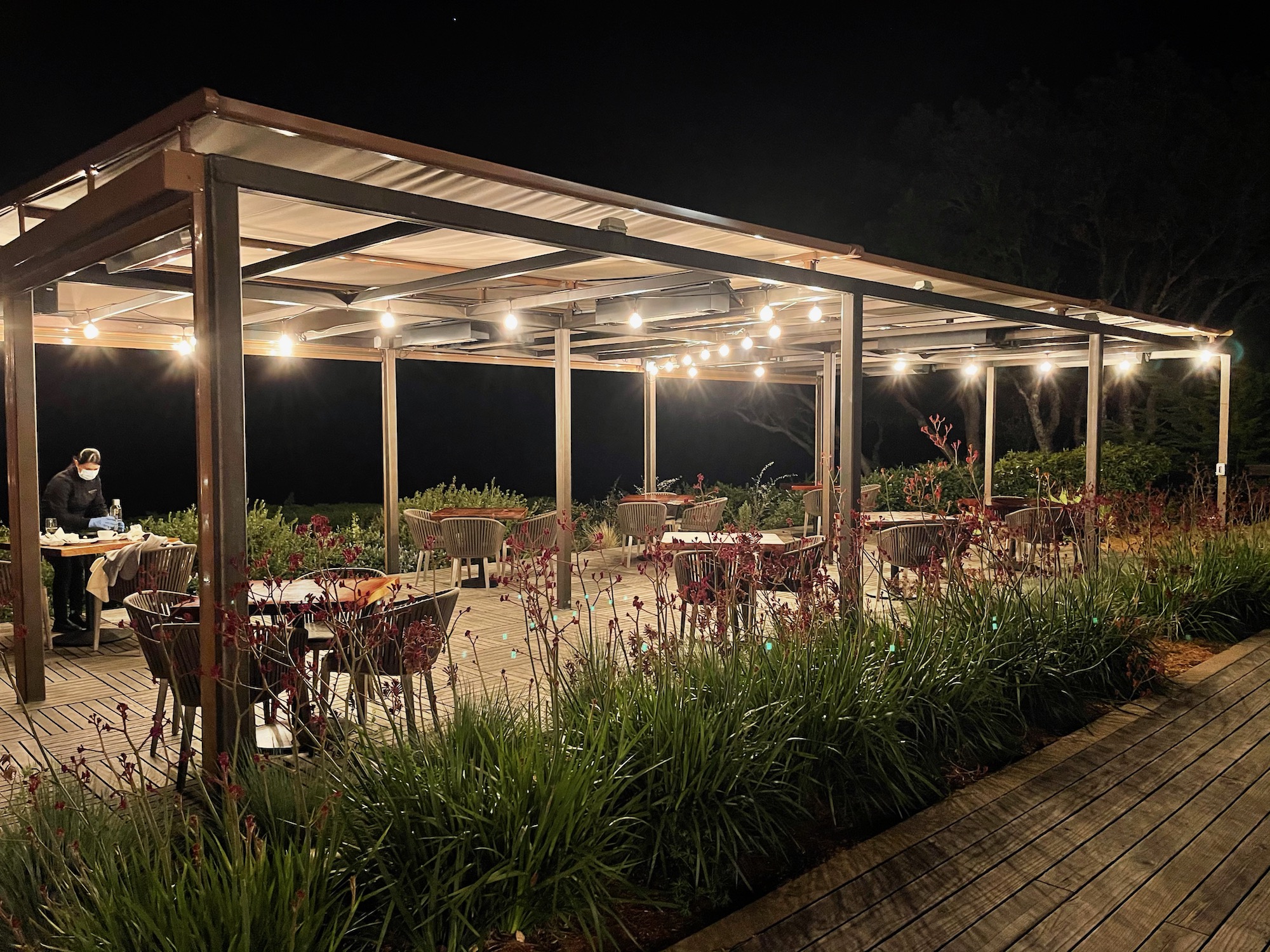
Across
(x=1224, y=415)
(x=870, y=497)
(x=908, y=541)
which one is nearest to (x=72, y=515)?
(x=908, y=541)

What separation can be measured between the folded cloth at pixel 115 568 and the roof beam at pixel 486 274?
236 cm

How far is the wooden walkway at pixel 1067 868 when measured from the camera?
9.38ft

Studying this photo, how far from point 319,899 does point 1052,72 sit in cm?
2544

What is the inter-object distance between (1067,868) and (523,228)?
336 centimetres

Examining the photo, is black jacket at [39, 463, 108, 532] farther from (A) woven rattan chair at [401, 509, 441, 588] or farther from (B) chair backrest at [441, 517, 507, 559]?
(B) chair backrest at [441, 517, 507, 559]

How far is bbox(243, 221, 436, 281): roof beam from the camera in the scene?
4.76 m

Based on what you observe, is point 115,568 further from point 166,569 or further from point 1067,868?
point 1067,868

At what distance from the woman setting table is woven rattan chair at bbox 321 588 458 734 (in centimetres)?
387

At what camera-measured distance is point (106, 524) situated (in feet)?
24.4


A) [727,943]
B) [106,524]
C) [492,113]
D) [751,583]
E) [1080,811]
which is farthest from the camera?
[492,113]

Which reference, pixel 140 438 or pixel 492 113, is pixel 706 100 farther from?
pixel 140 438

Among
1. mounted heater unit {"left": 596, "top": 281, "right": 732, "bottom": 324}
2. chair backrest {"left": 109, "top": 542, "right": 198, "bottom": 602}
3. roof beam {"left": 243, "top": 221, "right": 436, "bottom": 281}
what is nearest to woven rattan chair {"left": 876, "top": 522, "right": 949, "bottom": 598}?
mounted heater unit {"left": 596, "top": 281, "right": 732, "bottom": 324}

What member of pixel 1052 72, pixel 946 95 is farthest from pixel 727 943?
pixel 946 95

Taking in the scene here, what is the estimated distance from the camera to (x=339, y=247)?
518cm
